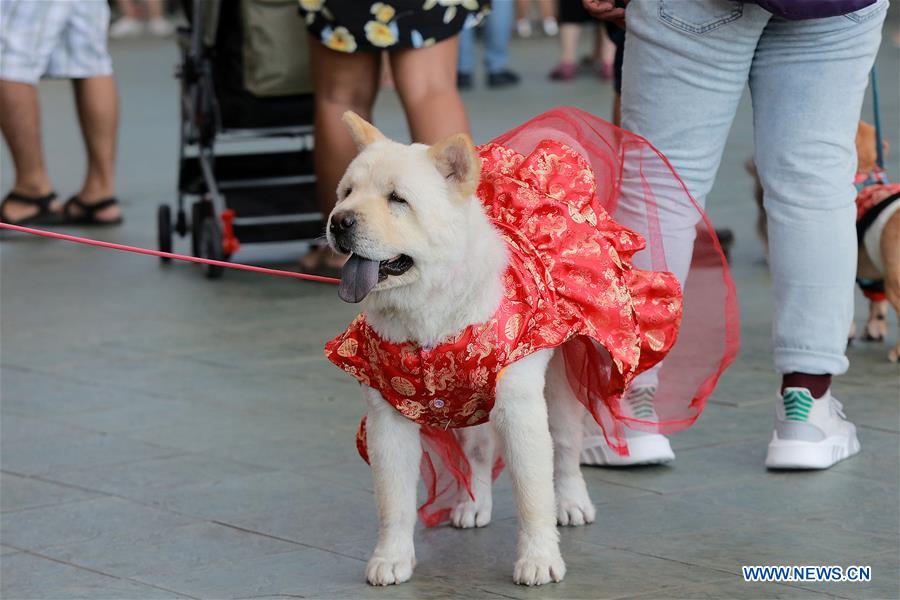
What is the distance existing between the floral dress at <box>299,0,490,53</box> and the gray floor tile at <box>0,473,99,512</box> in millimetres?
2140

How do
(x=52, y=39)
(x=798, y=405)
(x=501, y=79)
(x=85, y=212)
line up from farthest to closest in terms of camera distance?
(x=501, y=79)
(x=85, y=212)
(x=52, y=39)
(x=798, y=405)

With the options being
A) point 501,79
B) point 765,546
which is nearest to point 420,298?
point 765,546

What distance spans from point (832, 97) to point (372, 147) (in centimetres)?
140

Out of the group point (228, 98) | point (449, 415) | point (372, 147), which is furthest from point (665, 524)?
point (228, 98)

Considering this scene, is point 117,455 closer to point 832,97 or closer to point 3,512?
point 3,512

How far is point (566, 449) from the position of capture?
10.9ft

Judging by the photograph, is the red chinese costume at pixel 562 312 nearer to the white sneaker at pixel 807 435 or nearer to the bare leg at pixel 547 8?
the white sneaker at pixel 807 435

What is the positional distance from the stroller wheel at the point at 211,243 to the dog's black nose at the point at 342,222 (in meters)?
3.56

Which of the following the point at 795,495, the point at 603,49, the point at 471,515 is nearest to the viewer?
the point at 471,515

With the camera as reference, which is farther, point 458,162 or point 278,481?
point 278,481

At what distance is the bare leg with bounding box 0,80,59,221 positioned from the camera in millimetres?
7285

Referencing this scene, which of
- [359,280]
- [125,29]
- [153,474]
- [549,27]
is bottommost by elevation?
[125,29]

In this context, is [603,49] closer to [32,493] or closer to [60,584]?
[32,493]

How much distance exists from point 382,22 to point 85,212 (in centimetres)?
318
